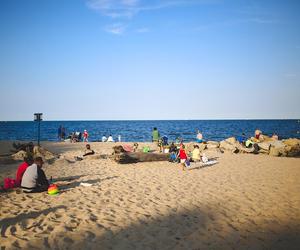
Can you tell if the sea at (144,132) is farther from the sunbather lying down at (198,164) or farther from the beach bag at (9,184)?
the beach bag at (9,184)

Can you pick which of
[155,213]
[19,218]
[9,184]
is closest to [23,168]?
[9,184]

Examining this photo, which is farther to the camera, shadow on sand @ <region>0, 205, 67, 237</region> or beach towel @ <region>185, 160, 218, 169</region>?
beach towel @ <region>185, 160, 218, 169</region>

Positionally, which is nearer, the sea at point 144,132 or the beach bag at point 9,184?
the beach bag at point 9,184

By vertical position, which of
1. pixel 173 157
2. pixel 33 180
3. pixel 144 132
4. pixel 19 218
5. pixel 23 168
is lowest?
pixel 144 132

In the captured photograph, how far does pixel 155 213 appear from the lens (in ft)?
23.0

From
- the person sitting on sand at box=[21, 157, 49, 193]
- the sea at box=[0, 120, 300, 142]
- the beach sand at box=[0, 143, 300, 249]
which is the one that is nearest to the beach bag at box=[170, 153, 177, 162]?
the beach sand at box=[0, 143, 300, 249]

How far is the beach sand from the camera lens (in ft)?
17.7

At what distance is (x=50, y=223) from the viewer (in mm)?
5996

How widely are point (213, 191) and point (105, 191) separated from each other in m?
4.38

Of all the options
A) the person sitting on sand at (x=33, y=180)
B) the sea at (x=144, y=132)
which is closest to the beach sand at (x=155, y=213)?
the person sitting on sand at (x=33, y=180)

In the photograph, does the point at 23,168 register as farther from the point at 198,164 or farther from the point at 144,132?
the point at 144,132

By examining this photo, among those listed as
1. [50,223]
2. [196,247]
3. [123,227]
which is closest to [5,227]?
[50,223]

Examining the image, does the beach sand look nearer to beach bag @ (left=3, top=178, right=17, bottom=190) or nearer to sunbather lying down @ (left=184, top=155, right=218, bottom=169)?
beach bag @ (left=3, top=178, right=17, bottom=190)

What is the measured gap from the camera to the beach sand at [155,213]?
5.39 meters
